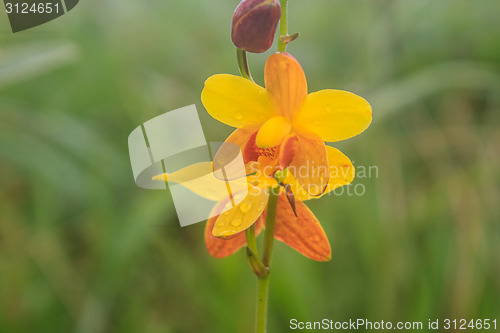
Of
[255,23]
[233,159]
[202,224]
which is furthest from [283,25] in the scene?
[202,224]

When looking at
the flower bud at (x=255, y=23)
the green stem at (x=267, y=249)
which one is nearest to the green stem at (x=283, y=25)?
the flower bud at (x=255, y=23)

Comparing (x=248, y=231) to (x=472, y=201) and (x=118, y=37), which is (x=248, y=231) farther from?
(x=118, y=37)

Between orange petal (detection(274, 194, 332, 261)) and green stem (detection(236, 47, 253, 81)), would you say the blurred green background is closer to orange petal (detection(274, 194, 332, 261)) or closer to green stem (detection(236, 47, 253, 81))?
orange petal (detection(274, 194, 332, 261))

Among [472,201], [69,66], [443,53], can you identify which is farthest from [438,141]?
[69,66]

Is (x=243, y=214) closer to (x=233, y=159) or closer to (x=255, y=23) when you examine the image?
(x=233, y=159)

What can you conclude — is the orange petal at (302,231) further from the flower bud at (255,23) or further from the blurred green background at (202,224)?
the blurred green background at (202,224)

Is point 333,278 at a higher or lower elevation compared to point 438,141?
lower
